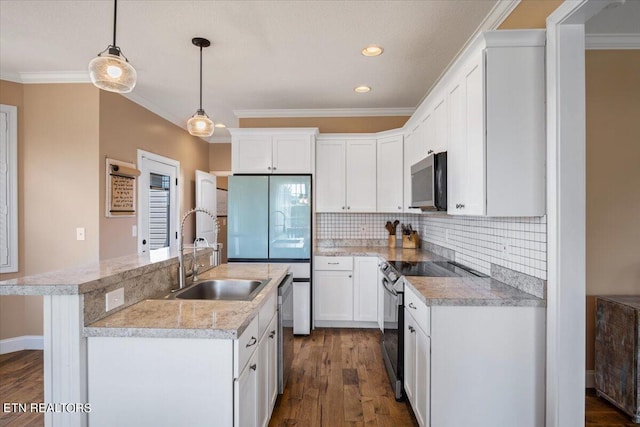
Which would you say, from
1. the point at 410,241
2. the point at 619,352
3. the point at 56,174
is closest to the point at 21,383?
the point at 56,174

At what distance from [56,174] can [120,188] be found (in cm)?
55

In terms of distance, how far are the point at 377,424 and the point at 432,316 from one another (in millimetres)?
902

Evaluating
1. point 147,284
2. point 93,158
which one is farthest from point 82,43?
point 147,284

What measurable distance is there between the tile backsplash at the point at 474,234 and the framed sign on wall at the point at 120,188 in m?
2.17

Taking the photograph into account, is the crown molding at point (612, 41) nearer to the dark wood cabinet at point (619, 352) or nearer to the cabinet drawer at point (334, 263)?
the dark wood cabinet at point (619, 352)

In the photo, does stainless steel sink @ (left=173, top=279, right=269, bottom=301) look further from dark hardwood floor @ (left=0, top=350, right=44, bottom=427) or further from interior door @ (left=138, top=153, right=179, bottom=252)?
interior door @ (left=138, top=153, right=179, bottom=252)

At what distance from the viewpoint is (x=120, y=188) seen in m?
3.64

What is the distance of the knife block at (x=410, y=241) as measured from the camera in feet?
13.7

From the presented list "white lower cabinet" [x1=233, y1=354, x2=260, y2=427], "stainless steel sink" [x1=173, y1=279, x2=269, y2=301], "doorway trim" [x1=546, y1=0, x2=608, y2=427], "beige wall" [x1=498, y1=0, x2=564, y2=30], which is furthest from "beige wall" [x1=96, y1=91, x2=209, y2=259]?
"doorway trim" [x1=546, y1=0, x2=608, y2=427]

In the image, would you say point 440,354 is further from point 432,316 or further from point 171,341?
point 171,341

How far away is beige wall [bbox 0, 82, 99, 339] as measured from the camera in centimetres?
335

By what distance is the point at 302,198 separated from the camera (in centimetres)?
384

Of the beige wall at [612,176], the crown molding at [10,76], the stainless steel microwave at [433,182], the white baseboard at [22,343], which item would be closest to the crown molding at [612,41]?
the beige wall at [612,176]

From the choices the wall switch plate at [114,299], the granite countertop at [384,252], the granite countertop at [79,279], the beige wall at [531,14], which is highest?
the beige wall at [531,14]
